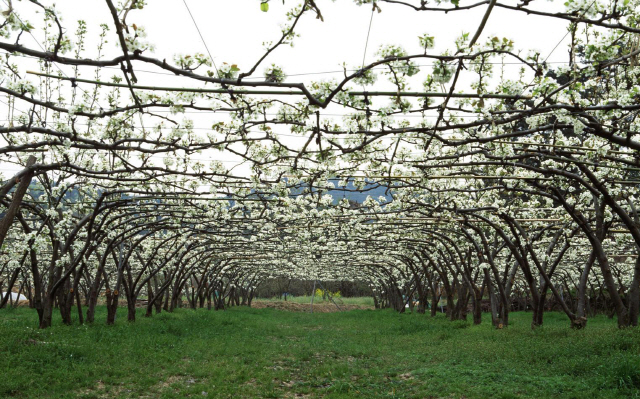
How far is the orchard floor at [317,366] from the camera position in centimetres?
876

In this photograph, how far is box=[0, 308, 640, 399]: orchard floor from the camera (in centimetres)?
876

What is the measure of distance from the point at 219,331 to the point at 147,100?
13.6 m

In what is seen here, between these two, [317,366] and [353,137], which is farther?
[317,366]

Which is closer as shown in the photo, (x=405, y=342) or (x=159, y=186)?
(x=159, y=186)

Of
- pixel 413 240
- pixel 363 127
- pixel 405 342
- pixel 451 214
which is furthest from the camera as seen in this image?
pixel 413 240

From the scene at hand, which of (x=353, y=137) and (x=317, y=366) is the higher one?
(x=353, y=137)

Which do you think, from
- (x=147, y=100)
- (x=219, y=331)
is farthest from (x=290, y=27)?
(x=219, y=331)

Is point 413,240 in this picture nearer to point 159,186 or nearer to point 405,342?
point 405,342

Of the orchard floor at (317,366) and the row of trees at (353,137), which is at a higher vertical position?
the row of trees at (353,137)

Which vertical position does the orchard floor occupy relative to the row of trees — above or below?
below

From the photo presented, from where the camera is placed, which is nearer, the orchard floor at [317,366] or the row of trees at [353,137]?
the row of trees at [353,137]

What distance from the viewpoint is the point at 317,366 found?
12375 millimetres

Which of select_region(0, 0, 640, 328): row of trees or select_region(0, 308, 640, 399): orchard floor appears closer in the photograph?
select_region(0, 0, 640, 328): row of trees

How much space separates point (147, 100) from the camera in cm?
764
